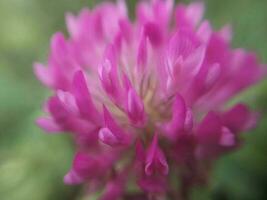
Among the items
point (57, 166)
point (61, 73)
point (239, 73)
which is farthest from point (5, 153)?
point (239, 73)

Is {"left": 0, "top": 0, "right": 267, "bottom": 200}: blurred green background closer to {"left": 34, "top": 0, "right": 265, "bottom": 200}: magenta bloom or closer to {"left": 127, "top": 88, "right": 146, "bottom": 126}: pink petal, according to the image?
{"left": 34, "top": 0, "right": 265, "bottom": 200}: magenta bloom

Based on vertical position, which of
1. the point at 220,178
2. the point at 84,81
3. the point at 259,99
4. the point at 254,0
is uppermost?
the point at 254,0

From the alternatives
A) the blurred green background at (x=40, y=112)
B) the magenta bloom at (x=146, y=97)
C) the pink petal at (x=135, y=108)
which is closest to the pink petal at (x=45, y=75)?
the magenta bloom at (x=146, y=97)

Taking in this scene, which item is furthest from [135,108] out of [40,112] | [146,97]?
[40,112]

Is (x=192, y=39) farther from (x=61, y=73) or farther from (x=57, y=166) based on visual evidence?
(x=57, y=166)

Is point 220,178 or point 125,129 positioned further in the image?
point 220,178

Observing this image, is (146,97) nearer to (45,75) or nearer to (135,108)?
(135,108)

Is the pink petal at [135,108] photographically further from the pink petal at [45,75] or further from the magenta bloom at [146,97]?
the pink petal at [45,75]
